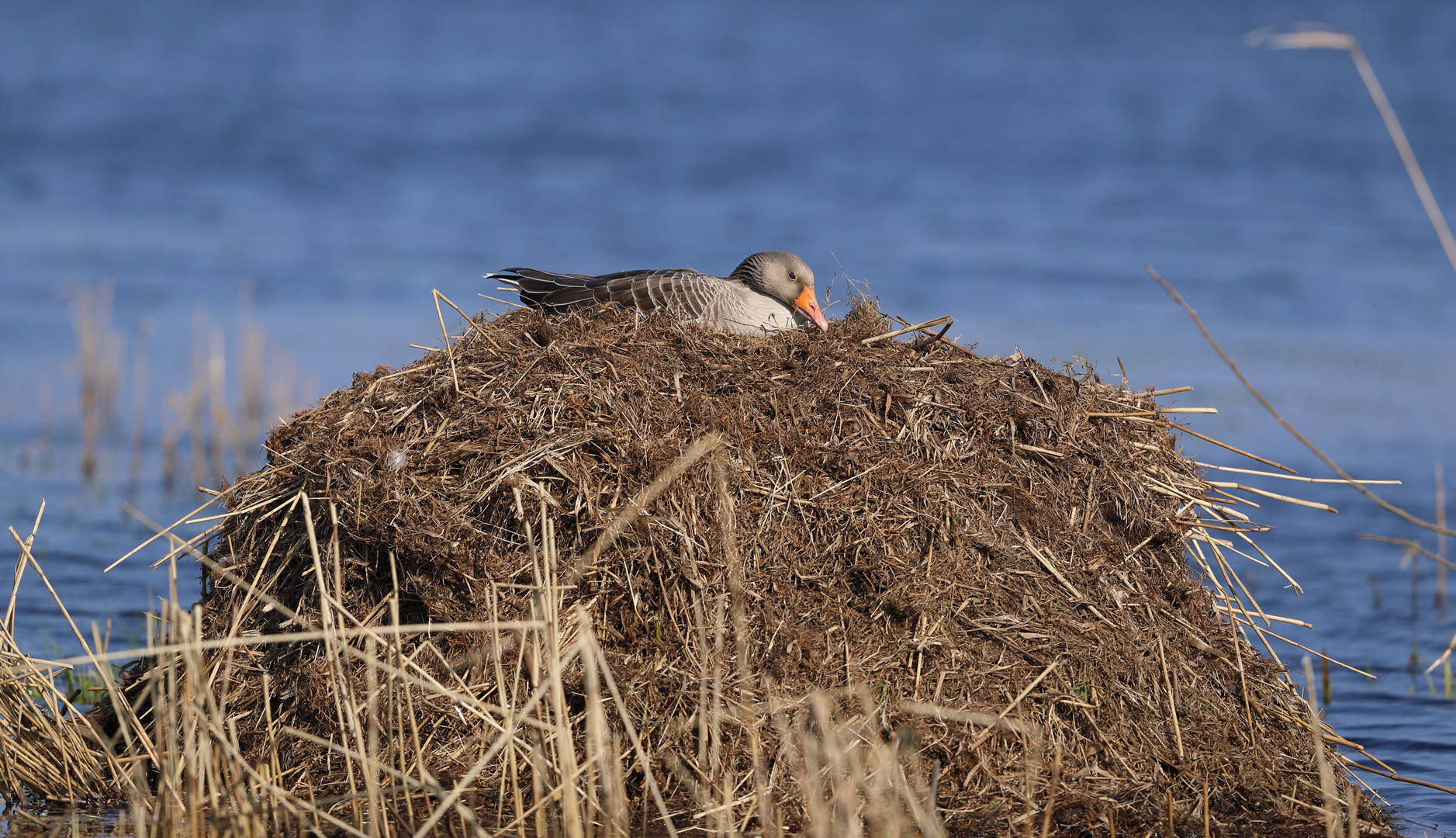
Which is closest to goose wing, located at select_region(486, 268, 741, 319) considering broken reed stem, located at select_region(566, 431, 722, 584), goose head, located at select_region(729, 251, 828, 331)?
goose head, located at select_region(729, 251, 828, 331)

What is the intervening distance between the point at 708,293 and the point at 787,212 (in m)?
16.5

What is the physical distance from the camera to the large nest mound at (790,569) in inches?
187

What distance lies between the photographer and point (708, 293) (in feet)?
19.8

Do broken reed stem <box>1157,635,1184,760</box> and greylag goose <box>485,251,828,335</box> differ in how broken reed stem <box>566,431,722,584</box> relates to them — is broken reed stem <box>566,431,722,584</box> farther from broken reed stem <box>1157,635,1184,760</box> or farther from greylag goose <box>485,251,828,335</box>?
broken reed stem <box>1157,635,1184,760</box>

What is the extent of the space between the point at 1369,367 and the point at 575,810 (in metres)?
14.4

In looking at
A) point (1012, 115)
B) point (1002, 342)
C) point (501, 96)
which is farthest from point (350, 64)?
point (1002, 342)

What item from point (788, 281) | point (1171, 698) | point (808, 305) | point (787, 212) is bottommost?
point (1171, 698)

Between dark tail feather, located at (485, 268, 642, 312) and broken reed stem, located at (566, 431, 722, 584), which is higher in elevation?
dark tail feather, located at (485, 268, 642, 312)

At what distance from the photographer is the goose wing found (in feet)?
19.6

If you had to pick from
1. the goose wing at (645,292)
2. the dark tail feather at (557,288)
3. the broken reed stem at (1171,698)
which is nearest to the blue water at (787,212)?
the broken reed stem at (1171,698)

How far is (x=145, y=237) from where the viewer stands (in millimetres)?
19688

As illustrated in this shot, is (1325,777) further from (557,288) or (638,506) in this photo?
(557,288)

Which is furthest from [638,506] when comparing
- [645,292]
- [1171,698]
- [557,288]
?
[1171,698]

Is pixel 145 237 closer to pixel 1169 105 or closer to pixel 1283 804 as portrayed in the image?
pixel 1283 804
